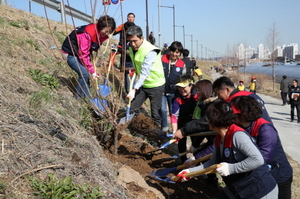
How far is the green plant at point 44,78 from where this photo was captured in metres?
5.25

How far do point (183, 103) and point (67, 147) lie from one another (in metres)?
1.74

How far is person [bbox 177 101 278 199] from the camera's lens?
8.04 ft

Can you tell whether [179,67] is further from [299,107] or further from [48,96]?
[299,107]

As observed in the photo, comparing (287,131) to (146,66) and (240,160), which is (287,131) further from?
(240,160)

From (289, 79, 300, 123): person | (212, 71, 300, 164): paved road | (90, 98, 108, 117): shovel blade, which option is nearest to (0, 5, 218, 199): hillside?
(90, 98, 108, 117): shovel blade

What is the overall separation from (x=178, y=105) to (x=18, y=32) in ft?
17.5

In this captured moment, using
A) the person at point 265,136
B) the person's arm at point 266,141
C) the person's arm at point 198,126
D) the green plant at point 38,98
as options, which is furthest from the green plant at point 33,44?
the person's arm at point 266,141

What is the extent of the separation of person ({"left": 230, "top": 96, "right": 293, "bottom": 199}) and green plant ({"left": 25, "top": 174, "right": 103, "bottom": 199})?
1.43 metres

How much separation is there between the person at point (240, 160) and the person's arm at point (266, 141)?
0.16 meters

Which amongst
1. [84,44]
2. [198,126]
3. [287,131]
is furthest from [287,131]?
[84,44]

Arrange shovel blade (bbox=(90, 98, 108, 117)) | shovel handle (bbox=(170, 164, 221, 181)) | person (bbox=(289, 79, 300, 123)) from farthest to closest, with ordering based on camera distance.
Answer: person (bbox=(289, 79, 300, 123))
shovel blade (bbox=(90, 98, 108, 117))
shovel handle (bbox=(170, 164, 221, 181))

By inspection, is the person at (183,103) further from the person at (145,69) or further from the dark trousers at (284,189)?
the dark trousers at (284,189)

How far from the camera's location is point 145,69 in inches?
175

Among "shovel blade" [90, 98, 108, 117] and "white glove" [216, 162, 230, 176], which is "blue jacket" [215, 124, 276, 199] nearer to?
"white glove" [216, 162, 230, 176]
